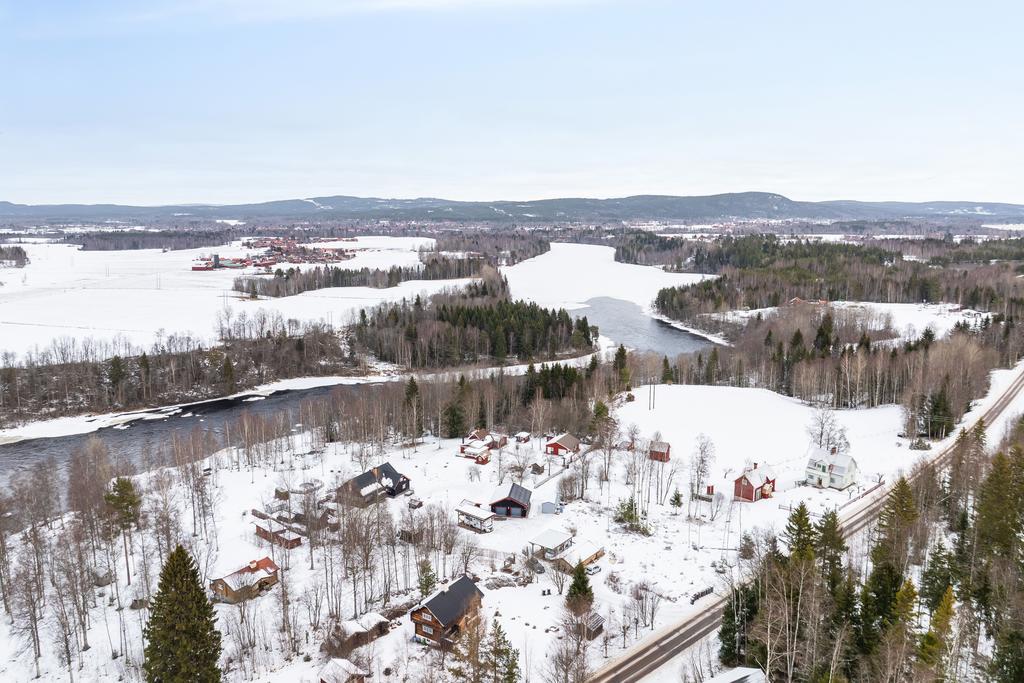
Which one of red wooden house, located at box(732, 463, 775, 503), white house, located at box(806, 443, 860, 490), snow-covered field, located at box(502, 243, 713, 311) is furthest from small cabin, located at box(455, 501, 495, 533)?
snow-covered field, located at box(502, 243, 713, 311)

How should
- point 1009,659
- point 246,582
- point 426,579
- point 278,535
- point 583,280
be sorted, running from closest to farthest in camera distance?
point 1009,659 < point 426,579 < point 246,582 < point 278,535 < point 583,280

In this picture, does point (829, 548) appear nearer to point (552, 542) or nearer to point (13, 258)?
point (552, 542)

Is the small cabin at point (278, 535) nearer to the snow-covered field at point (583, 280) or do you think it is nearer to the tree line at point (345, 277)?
the tree line at point (345, 277)

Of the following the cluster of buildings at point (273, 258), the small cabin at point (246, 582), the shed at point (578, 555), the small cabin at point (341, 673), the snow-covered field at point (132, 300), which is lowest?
the small cabin at point (246, 582)

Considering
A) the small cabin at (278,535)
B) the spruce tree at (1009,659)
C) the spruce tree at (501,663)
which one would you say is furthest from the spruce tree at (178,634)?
the spruce tree at (1009,659)

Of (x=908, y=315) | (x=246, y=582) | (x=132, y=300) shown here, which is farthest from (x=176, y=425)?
(x=908, y=315)

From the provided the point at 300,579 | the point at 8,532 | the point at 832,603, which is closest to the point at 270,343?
the point at 8,532

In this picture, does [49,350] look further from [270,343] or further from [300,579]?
[300,579]
